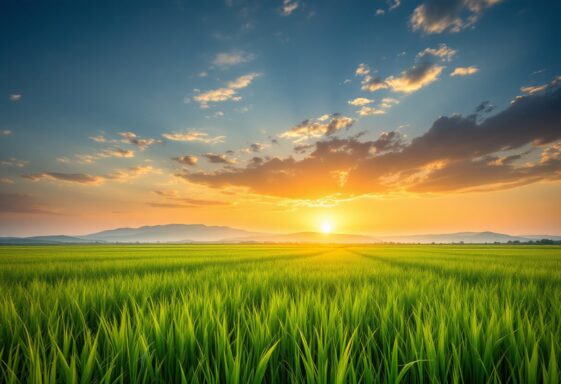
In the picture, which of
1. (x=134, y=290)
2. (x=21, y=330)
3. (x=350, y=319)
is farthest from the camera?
(x=134, y=290)

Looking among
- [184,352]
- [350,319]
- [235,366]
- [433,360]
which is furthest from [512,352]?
[184,352]

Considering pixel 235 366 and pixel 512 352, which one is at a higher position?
pixel 235 366

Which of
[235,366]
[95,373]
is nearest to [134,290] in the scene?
[95,373]

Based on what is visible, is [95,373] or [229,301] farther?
[229,301]

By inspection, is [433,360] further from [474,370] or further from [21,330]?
[21,330]

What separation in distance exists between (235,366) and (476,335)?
1.71m

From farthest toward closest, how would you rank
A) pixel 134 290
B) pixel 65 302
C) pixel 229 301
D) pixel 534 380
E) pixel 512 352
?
pixel 134 290, pixel 65 302, pixel 229 301, pixel 512 352, pixel 534 380

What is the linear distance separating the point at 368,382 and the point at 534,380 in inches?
37.9

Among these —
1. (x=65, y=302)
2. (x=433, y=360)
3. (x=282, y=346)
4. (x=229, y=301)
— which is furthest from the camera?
(x=65, y=302)

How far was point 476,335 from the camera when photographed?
73.7 inches

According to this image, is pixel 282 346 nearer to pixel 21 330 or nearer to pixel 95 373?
pixel 95 373

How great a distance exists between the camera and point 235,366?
1376 millimetres

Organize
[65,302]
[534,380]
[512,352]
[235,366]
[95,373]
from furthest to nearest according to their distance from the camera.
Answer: [65,302] < [512,352] < [95,373] < [534,380] < [235,366]

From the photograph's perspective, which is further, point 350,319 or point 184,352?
point 350,319
